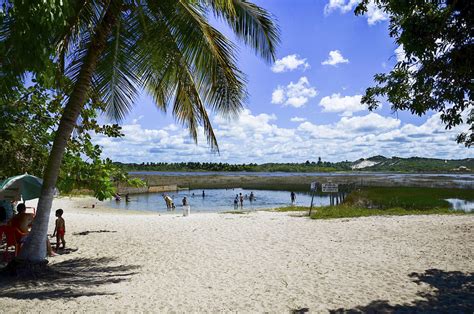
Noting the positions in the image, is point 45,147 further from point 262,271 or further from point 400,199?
point 400,199

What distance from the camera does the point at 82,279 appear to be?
703cm

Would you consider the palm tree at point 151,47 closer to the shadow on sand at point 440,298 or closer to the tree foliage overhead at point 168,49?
the tree foliage overhead at point 168,49

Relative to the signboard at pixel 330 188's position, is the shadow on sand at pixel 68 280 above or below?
below

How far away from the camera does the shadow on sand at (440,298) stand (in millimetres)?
5469

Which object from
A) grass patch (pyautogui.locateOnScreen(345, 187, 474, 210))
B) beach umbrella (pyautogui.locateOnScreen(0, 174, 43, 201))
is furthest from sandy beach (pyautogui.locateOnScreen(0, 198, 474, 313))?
grass patch (pyautogui.locateOnScreen(345, 187, 474, 210))

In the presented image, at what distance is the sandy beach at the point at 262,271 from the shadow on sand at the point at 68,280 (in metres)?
0.02

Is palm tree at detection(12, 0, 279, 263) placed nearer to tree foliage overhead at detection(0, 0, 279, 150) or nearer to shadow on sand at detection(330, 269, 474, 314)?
tree foliage overhead at detection(0, 0, 279, 150)

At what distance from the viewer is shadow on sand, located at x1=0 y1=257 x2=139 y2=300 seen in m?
5.94

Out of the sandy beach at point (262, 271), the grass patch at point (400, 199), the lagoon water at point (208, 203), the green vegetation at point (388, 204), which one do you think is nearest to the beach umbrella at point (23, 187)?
the sandy beach at point (262, 271)

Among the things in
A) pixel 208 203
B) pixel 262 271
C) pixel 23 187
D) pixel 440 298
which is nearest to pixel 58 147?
pixel 23 187

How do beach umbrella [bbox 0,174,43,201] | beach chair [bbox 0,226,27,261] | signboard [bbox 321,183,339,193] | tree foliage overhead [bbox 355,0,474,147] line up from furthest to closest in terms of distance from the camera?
signboard [bbox 321,183,339,193] → beach umbrella [bbox 0,174,43,201] → beach chair [bbox 0,226,27,261] → tree foliage overhead [bbox 355,0,474,147]

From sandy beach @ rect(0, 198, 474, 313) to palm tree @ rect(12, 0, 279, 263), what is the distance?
1.67 meters

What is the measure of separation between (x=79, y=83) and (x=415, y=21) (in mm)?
5457

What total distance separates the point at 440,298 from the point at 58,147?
6762 millimetres
